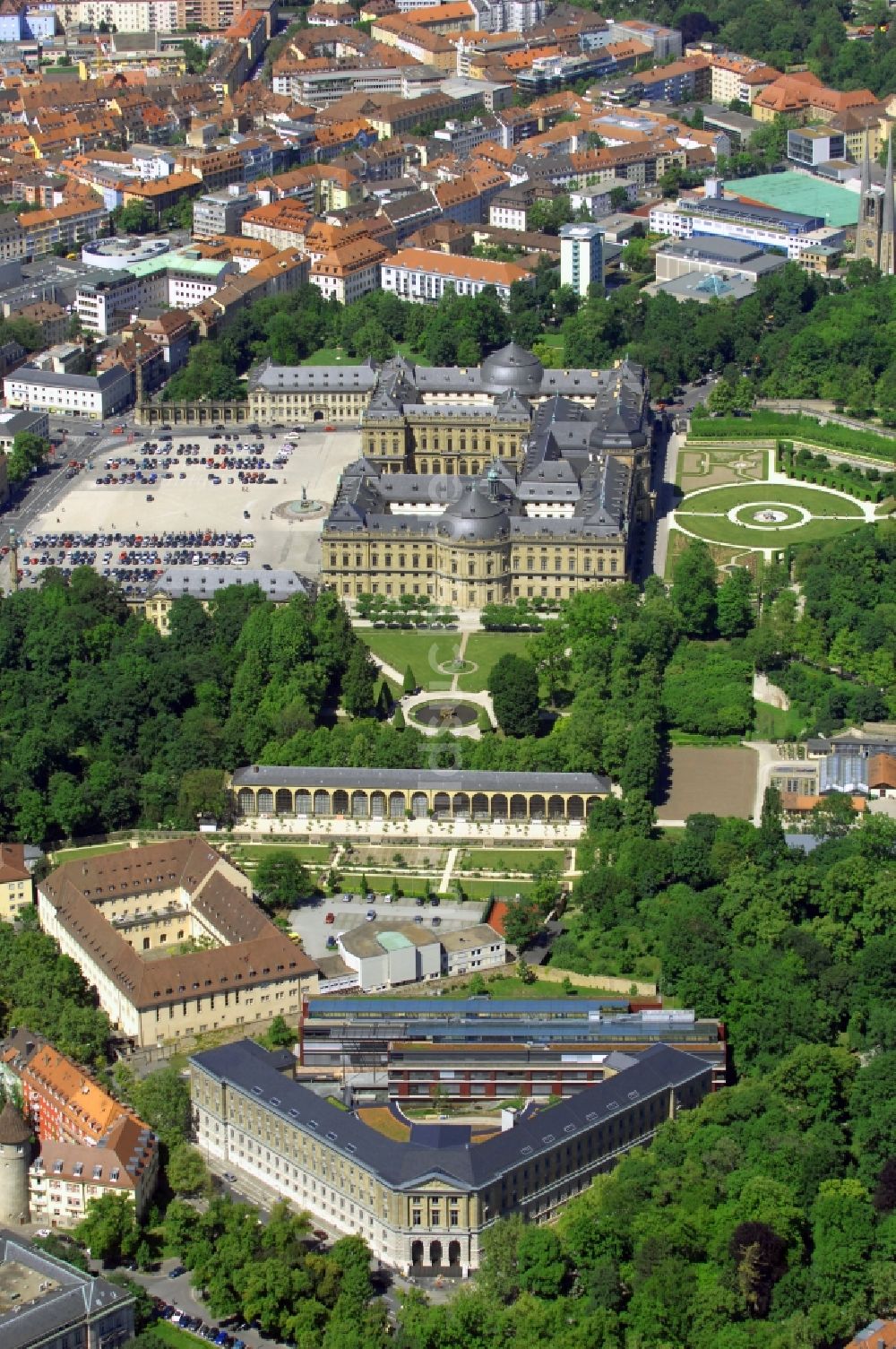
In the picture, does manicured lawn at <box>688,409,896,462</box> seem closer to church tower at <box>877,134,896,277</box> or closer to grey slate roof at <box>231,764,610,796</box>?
church tower at <box>877,134,896,277</box>

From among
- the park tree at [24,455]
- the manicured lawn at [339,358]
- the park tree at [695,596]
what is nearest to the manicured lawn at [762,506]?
the park tree at [695,596]

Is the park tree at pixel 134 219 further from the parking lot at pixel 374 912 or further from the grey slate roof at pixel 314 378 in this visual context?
the parking lot at pixel 374 912

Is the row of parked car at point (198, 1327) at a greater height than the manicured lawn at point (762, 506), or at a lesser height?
greater

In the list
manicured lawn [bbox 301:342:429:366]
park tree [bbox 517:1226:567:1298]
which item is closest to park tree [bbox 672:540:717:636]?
manicured lawn [bbox 301:342:429:366]

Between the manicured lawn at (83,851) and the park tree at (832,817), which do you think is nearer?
the park tree at (832,817)

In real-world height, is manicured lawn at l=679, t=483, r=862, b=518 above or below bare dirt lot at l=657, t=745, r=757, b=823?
below

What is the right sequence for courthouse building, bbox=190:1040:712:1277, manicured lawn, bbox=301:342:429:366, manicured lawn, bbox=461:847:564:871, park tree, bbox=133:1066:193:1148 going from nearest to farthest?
courthouse building, bbox=190:1040:712:1277
park tree, bbox=133:1066:193:1148
manicured lawn, bbox=461:847:564:871
manicured lawn, bbox=301:342:429:366
